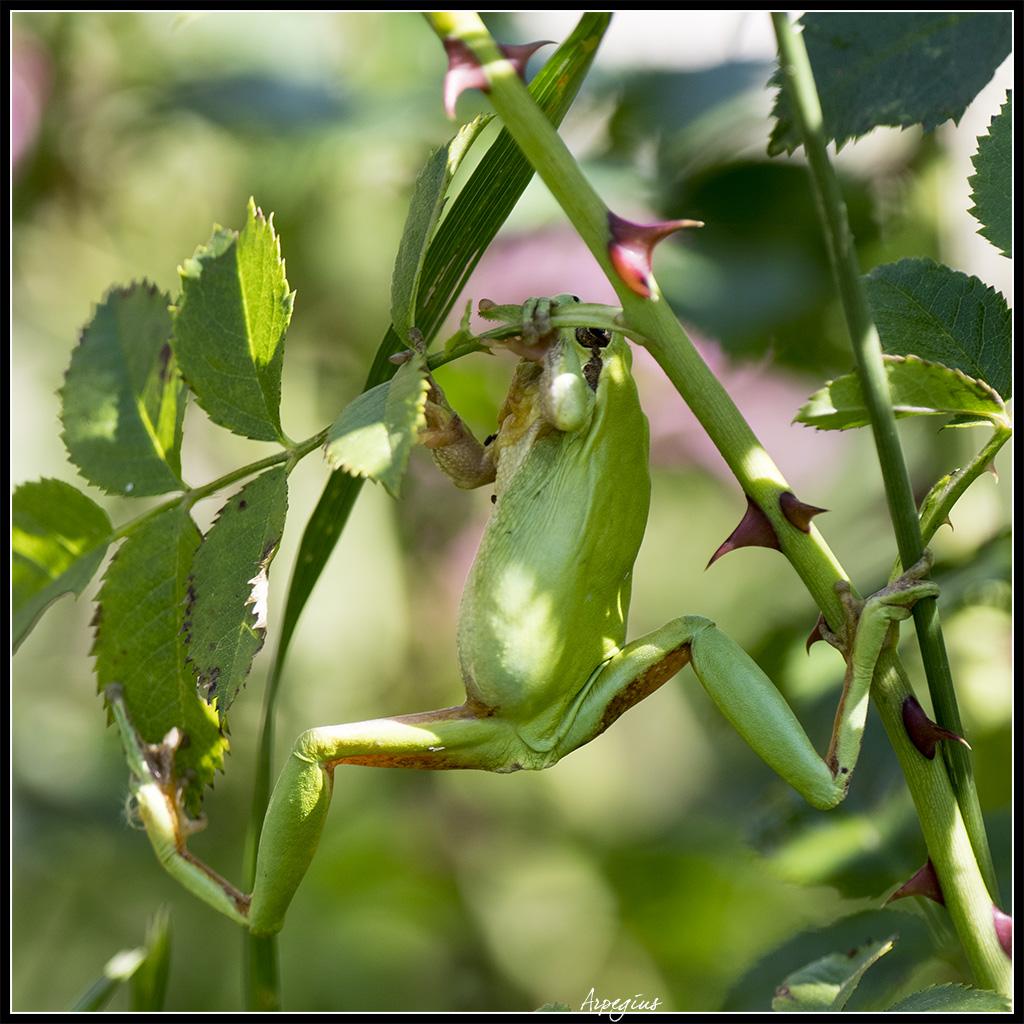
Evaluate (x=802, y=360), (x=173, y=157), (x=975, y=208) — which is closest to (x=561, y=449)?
(x=975, y=208)

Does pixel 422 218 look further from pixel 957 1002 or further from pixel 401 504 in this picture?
pixel 401 504

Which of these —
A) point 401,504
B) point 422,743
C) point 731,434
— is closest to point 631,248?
point 731,434

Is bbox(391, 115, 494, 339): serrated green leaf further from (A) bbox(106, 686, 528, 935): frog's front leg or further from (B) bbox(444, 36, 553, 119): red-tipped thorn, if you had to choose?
(A) bbox(106, 686, 528, 935): frog's front leg

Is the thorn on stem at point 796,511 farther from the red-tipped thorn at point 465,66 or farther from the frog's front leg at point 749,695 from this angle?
the red-tipped thorn at point 465,66

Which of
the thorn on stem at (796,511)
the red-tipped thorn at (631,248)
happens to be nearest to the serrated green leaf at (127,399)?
the red-tipped thorn at (631,248)

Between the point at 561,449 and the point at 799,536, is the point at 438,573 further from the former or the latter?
the point at 799,536

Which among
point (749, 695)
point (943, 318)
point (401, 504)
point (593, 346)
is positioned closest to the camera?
point (943, 318)
